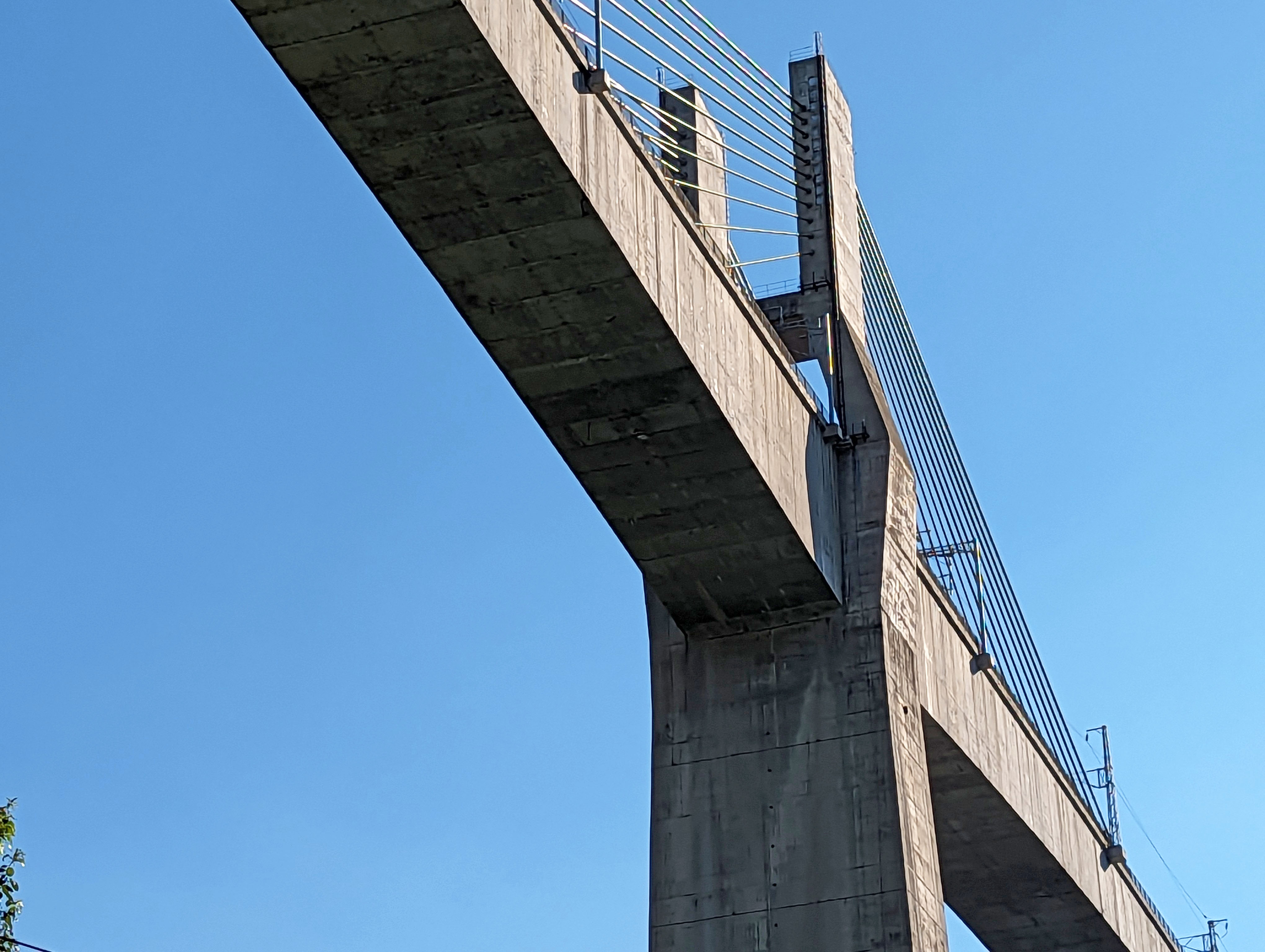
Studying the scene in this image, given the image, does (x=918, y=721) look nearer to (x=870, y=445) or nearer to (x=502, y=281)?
(x=870, y=445)

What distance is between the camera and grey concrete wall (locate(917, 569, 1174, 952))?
28.9 metres

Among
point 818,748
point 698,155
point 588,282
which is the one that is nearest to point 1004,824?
point 818,748

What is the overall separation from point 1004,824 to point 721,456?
399 inches

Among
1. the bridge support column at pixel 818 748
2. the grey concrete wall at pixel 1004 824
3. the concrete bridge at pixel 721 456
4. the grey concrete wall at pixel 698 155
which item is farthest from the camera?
the grey concrete wall at pixel 1004 824

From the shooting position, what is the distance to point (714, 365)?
22.8m

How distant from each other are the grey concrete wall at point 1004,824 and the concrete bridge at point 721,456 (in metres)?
0.07

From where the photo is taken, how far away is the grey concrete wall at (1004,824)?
28.9 metres

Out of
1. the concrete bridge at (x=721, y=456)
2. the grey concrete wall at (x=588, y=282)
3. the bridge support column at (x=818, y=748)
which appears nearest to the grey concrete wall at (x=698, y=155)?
the concrete bridge at (x=721, y=456)

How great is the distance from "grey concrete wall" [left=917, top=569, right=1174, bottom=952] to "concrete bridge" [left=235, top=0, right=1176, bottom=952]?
0.24 ft

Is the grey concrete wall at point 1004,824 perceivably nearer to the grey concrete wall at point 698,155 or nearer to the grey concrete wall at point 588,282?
the grey concrete wall at point 588,282

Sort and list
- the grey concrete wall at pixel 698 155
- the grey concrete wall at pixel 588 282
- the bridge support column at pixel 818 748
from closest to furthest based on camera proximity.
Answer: the grey concrete wall at pixel 588 282 < the bridge support column at pixel 818 748 < the grey concrete wall at pixel 698 155

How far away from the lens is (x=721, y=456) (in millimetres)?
23234

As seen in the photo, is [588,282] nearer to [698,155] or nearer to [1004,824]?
[698,155]

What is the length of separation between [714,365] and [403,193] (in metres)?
4.42
